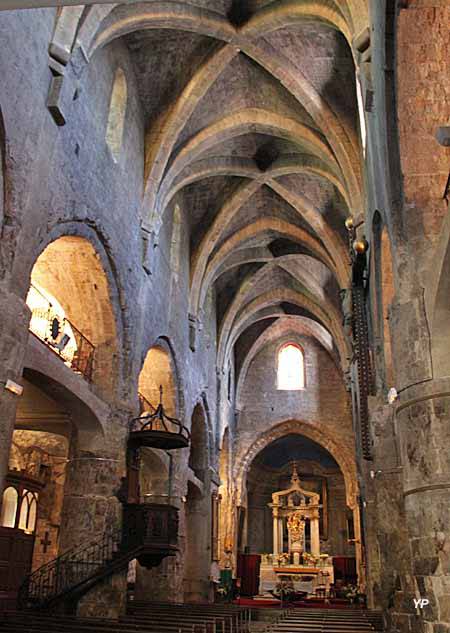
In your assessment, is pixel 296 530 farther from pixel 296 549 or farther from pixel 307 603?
pixel 307 603

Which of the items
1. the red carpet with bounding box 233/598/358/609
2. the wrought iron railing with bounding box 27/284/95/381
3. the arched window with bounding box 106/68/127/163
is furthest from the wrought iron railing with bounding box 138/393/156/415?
the red carpet with bounding box 233/598/358/609

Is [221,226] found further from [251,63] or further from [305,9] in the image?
[305,9]

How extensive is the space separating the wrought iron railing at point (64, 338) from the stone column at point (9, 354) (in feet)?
10.4

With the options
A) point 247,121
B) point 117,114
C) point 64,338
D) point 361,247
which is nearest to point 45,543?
point 64,338

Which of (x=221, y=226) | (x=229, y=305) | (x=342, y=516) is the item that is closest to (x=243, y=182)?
(x=221, y=226)

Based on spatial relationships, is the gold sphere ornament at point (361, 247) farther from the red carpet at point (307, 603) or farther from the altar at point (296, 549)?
the altar at point (296, 549)

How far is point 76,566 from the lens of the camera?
39.9 feet

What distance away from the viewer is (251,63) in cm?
1652

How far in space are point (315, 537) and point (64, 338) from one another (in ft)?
70.2

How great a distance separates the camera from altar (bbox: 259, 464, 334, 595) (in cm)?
2688

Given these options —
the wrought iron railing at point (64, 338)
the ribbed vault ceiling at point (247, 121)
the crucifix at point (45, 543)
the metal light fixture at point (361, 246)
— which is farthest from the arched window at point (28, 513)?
the metal light fixture at point (361, 246)

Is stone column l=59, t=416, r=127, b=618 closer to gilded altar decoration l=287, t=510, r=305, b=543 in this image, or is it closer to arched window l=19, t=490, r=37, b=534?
arched window l=19, t=490, r=37, b=534

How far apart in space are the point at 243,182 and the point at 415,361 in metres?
14.9

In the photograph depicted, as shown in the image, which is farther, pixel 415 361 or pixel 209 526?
pixel 209 526
